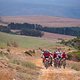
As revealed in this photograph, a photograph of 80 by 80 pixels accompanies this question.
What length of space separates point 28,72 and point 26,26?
109454mm

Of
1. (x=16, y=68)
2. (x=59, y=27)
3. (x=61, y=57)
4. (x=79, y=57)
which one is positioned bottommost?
(x=59, y=27)

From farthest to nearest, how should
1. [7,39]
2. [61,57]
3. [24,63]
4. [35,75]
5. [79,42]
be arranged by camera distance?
1. [79,42]
2. [7,39]
3. [61,57]
4. [24,63]
5. [35,75]

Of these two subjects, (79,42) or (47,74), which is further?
(79,42)

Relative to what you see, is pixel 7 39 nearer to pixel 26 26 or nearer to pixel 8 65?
pixel 8 65

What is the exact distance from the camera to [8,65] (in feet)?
68.9

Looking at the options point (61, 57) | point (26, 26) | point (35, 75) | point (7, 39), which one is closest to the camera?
point (35, 75)

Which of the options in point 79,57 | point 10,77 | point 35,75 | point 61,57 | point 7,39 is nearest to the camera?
point 10,77

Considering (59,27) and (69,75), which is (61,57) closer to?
(69,75)

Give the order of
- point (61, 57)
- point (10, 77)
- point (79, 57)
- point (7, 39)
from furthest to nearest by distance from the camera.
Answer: point (7, 39) < point (79, 57) < point (61, 57) < point (10, 77)

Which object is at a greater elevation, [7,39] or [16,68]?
[16,68]

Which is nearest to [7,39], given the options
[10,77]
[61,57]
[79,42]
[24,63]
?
[79,42]

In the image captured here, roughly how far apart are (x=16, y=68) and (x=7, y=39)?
113ft

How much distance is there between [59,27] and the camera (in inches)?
5281

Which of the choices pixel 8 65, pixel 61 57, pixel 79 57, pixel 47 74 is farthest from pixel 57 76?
pixel 79 57
